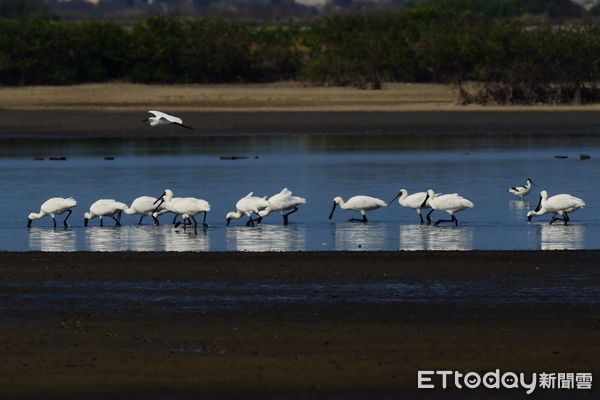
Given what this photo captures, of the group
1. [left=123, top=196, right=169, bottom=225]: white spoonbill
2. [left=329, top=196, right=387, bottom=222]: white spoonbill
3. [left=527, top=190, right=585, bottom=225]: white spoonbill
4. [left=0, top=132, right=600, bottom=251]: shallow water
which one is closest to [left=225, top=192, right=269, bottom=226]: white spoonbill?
[left=0, top=132, right=600, bottom=251]: shallow water

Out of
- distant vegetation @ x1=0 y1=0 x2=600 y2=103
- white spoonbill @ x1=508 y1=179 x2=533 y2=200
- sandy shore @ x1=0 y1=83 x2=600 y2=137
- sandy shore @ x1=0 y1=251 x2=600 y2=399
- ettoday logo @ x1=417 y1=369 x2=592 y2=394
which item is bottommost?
ettoday logo @ x1=417 y1=369 x2=592 y2=394

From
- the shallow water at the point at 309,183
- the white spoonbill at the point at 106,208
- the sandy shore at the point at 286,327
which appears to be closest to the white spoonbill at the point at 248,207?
the shallow water at the point at 309,183

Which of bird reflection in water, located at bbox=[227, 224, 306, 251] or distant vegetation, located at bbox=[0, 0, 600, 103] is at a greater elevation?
A: distant vegetation, located at bbox=[0, 0, 600, 103]

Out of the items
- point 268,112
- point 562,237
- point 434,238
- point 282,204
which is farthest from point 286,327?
point 268,112

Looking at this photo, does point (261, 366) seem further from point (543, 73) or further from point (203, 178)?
point (543, 73)

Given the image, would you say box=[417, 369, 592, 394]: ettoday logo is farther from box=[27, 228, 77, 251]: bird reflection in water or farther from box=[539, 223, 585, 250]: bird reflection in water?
box=[27, 228, 77, 251]: bird reflection in water

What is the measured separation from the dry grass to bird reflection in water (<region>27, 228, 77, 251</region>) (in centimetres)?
2371

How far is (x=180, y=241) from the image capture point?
16.5 meters

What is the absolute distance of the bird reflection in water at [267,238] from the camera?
15.5m

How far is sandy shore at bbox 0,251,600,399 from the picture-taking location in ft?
28.0

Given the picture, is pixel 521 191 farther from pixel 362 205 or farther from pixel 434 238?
pixel 434 238

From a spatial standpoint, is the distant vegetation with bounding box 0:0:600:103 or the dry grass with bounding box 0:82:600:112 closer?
the dry grass with bounding box 0:82:600:112

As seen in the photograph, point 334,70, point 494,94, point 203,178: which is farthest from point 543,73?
point 203,178

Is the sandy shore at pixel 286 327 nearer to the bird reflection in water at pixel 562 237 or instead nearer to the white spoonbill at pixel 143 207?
the bird reflection in water at pixel 562 237
